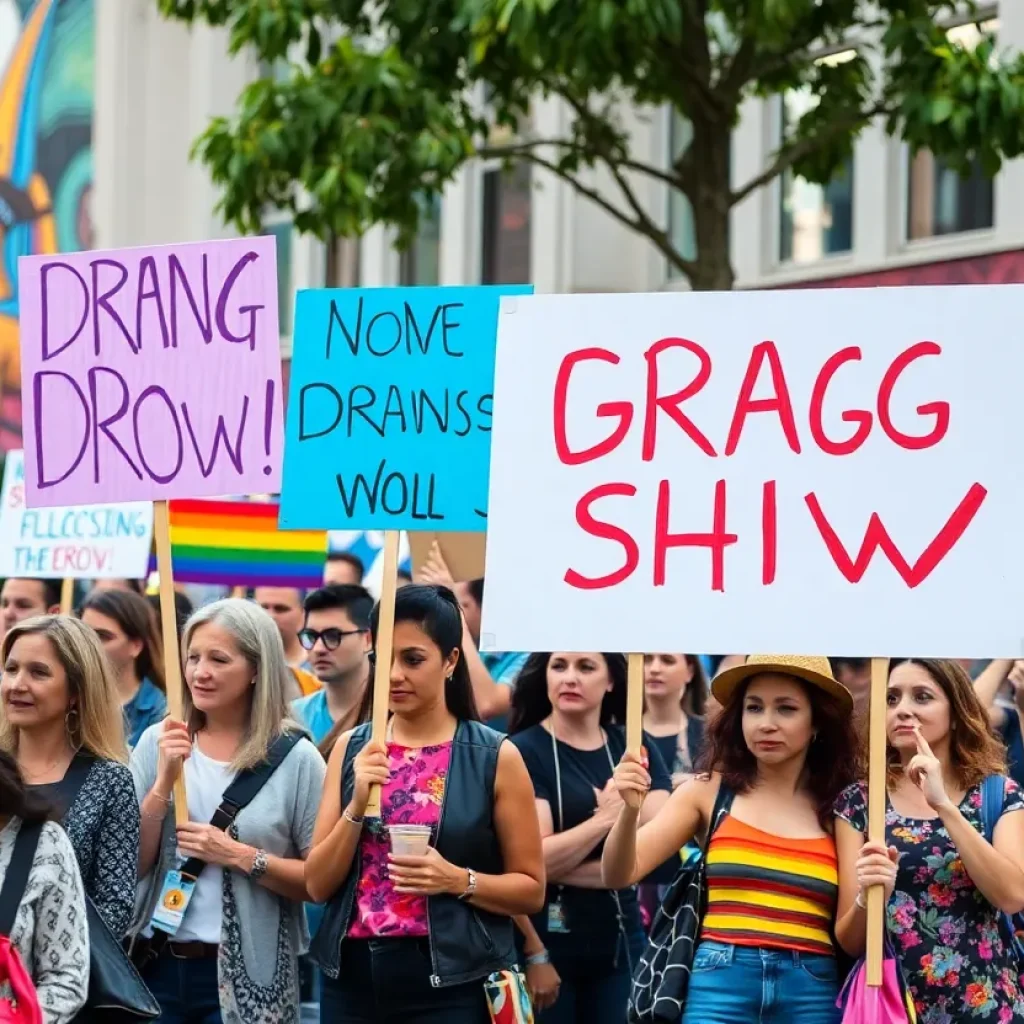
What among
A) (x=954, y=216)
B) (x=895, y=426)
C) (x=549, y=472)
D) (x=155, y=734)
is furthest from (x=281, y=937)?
(x=954, y=216)

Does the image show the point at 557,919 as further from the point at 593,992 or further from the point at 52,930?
the point at 52,930

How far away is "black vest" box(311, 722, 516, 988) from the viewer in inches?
206

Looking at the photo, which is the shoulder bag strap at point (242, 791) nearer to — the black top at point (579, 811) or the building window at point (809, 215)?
the black top at point (579, 811)

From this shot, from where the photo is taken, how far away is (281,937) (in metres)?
5.76

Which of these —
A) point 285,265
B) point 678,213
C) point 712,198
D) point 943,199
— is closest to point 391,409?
point 712,198

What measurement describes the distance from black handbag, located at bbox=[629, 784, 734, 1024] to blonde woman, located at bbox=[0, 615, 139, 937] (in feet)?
3.87

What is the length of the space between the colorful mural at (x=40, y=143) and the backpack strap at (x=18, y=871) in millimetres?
22802

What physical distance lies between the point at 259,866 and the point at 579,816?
4.04ft

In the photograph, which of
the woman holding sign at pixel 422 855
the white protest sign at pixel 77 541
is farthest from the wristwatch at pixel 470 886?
the white protest sign at pixel 77 541

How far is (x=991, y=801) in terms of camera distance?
521cm

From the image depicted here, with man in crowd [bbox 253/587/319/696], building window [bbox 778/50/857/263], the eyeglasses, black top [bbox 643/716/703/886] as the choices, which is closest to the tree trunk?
man in crowd [bbox 253/587/319/696]

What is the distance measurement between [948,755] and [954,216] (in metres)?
10.4

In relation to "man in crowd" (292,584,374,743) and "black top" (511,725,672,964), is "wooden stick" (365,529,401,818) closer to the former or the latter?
"black top" (511,725,672,964)

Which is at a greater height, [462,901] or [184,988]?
[462,901]
